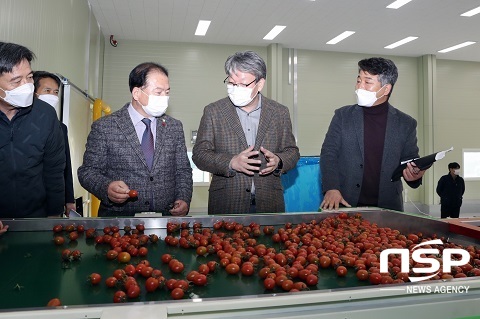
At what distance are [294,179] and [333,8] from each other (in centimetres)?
531

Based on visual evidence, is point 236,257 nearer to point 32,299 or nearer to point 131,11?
point 32,299

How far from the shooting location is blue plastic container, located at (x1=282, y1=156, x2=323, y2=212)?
4172mm

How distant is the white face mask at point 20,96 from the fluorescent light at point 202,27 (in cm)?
707

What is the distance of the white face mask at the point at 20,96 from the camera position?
7.65ft

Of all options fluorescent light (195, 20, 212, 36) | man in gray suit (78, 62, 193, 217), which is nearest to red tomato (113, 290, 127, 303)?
man in gray suit (78, 62, 193, 217)

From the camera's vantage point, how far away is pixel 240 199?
2643 millimetres

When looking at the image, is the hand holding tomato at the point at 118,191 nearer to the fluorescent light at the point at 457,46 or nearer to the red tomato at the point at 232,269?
the red tomato at the point at 232,269

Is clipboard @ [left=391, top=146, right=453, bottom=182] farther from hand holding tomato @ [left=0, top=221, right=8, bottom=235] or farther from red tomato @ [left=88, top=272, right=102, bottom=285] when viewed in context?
hand holding tomato @ [left=0, top=221, right=8, bottom=235]

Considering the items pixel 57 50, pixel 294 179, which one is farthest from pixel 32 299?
pixel 57 50

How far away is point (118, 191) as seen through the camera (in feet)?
7.32

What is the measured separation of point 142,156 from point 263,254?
126cm

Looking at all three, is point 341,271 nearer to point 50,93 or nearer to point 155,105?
point 155,105

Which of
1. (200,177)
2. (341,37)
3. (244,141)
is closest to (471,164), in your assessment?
(341,37)

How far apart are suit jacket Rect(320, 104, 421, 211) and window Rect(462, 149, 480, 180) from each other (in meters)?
11.0
